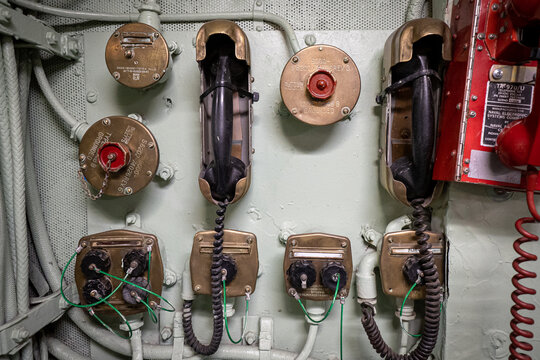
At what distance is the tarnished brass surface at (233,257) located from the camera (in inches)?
33.5

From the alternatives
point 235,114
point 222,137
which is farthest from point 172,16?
point 222,137

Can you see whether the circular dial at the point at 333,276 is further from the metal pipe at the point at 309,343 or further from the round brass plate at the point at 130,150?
the round brass plate at the point at 130,150

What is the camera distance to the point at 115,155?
0.80 meters

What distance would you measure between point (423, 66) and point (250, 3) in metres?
0.56

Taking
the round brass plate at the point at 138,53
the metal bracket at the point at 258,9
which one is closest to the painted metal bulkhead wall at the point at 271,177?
the metal bracket at the point at 258,9

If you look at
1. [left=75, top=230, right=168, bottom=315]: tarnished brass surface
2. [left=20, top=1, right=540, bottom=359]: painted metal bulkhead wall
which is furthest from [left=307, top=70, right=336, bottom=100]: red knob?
[left=75, top=230, right=168, bottom=315]: tarnished brass surface

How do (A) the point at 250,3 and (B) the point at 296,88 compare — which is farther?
(A) the point at 250,3

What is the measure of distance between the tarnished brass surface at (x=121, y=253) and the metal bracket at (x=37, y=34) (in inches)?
23.6

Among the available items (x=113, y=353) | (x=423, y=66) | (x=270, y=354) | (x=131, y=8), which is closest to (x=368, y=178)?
(x=423, y=66)

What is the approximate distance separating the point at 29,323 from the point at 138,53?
0.87 meters

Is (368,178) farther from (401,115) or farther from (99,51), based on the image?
(99,51)

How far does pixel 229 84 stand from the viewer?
29.7 inches

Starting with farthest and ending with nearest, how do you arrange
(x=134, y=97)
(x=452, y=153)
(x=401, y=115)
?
(x=134, y=97)
(x=401, y=115)
(x=452, y=153)

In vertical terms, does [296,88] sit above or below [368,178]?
above
